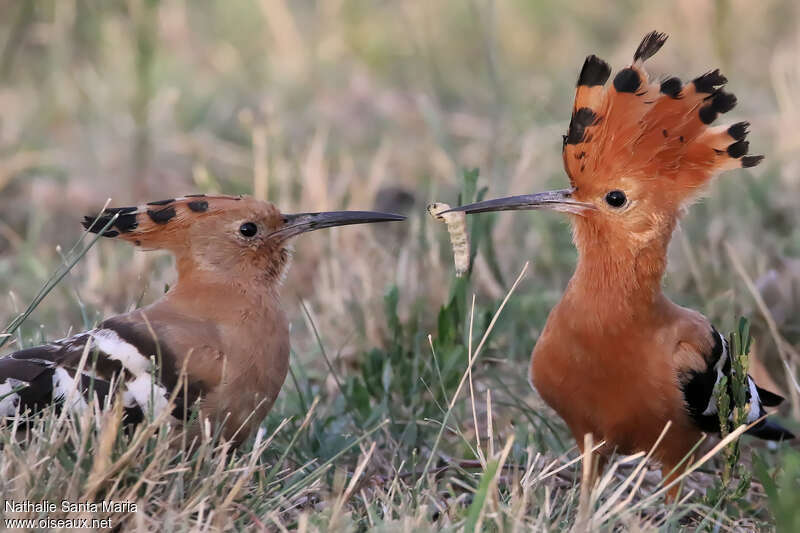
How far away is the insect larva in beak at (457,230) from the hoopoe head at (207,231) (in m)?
0.16

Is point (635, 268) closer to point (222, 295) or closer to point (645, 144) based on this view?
point (645, 144)

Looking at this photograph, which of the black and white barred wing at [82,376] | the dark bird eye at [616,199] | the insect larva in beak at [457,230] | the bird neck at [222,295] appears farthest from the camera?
the insect larva in beak at [457,230]

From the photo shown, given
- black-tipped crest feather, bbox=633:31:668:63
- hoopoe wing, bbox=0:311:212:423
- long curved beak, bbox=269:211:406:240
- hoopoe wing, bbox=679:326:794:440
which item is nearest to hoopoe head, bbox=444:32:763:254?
black-tipped crest feather, bbox=633:31:668:63

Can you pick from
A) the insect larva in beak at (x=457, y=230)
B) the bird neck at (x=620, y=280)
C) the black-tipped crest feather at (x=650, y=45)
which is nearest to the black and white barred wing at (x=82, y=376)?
the insect larva in beak at (x=457, y=230)

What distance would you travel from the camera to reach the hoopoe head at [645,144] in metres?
2.78

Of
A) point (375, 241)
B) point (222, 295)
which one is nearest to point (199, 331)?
point (222, 295)

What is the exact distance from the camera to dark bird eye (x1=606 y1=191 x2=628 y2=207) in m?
2.80

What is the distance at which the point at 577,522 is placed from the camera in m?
2.21

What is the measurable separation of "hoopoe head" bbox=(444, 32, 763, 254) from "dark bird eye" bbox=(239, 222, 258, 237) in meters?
0.80

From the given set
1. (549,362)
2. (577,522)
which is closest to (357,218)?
(549,362)

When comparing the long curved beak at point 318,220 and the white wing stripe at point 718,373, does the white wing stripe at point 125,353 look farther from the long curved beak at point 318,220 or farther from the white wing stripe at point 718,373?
the white wing stripe at point 718,373

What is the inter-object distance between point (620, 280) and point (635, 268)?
5 centimetres

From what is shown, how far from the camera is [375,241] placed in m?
4.38

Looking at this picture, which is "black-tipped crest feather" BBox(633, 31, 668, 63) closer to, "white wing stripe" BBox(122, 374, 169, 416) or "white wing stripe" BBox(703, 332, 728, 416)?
"white wing stripe" BBox(703, 332, 728, 416)
